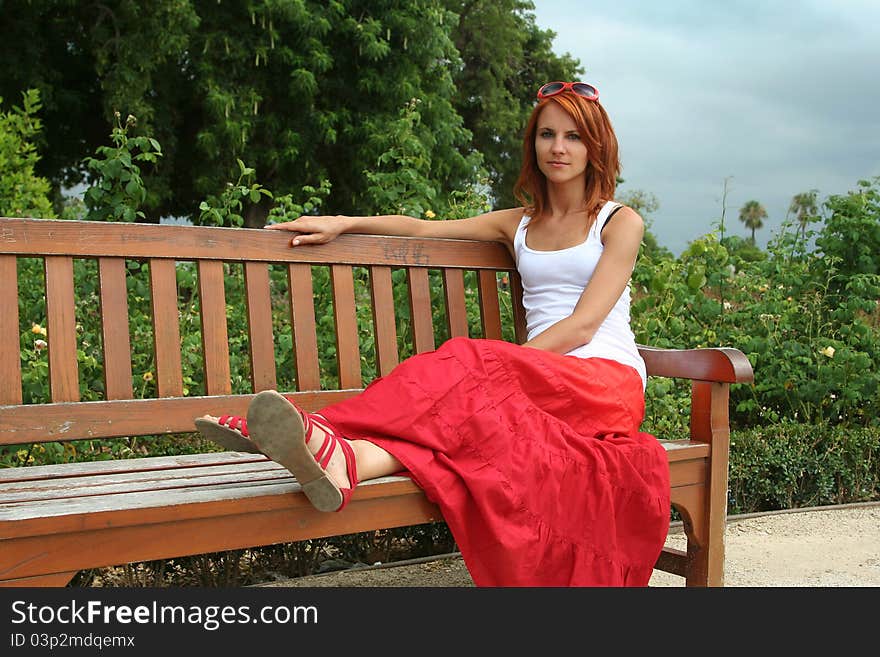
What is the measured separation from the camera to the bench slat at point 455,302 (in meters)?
3.24

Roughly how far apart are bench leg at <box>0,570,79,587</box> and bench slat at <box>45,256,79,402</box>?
779 mm

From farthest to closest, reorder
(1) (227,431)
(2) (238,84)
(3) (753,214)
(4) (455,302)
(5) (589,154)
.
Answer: (3) (753,214) → (2) (238,84) → (4) (455,302) → (5) (589,154) → (1) (227,431)

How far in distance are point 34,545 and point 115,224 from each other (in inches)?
42.3

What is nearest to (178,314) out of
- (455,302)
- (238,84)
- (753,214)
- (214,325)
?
(214,325)

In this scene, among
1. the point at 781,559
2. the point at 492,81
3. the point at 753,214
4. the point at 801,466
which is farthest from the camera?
the point at 753,214

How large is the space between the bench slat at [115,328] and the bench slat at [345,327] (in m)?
0.65

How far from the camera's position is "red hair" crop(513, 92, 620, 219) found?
2.97m

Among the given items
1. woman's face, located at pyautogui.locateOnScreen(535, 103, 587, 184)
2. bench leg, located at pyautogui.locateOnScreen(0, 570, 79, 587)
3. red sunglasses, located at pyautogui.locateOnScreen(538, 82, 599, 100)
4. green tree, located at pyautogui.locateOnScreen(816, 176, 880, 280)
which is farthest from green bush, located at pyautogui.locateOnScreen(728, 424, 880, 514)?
bench leg, located at pyautogui.locateOnScreen(0, 570, 79, 587)

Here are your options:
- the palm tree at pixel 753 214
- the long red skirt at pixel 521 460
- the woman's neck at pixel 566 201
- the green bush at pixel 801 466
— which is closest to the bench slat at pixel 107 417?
the long red skirt at pixel 521 460

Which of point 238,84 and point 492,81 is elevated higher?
point 492,81

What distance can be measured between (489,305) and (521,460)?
1.13 m

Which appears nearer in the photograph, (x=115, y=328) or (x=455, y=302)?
(x=115, y=328)

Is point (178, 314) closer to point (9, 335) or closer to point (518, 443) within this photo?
point (9, 335)

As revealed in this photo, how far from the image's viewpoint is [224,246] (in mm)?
2783
